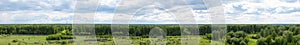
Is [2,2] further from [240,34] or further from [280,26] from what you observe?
[280,26]

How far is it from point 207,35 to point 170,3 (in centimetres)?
861

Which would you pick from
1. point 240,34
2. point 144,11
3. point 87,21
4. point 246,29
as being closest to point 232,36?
point 240,34

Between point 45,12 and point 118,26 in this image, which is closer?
point 118,26

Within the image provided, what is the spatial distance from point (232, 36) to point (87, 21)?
14529 mm

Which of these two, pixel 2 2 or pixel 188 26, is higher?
pixel 2 2

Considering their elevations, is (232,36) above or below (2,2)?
below

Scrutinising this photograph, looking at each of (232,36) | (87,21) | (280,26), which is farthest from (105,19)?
(280,26)

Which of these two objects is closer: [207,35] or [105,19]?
[105,19]

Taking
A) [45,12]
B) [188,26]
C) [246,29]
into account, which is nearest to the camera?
[188,26]

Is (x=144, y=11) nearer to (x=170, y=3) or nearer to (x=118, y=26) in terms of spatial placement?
(x=170, y=3)

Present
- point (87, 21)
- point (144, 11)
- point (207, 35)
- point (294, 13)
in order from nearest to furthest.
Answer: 1. point (87, 21)
2. point (144, 11)
3. point (207, 35)
4. point (294, 13)

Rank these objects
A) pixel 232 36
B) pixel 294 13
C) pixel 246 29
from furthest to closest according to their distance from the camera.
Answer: pixel 246 29 < pixel 294 13 < pixel 232 36

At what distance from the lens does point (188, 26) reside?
509 cm

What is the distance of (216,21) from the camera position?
16.8 ft
